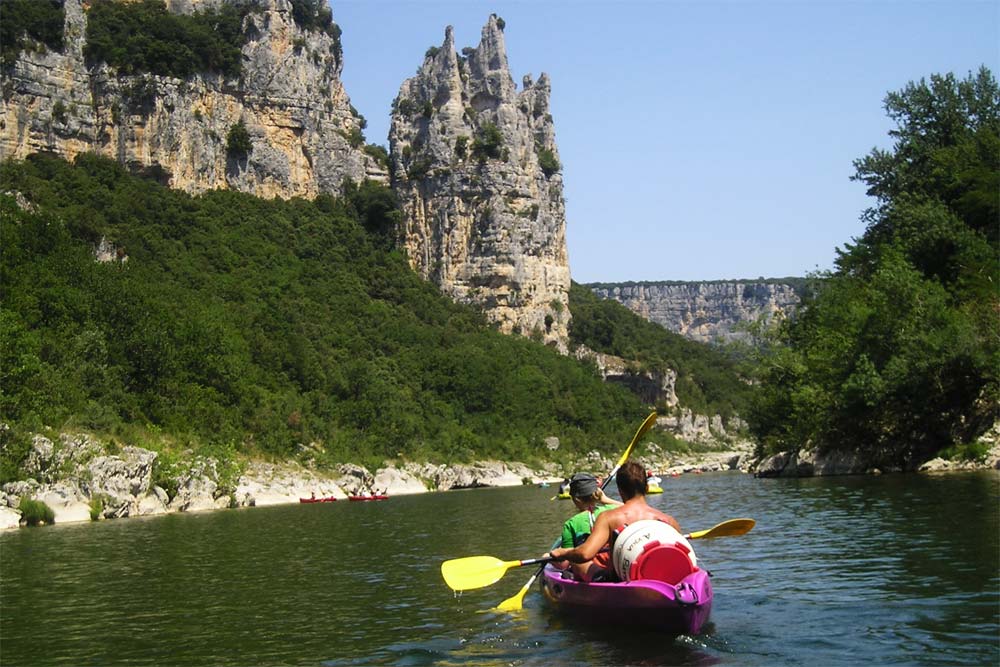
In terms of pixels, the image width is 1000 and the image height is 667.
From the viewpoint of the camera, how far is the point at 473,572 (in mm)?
14273

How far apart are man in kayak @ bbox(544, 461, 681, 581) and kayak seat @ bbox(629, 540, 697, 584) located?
0.37 m

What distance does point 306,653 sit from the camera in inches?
462

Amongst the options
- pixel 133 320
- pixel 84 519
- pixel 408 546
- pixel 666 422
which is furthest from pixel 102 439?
pixel 666 422

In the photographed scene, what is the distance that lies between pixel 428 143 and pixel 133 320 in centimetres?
5772

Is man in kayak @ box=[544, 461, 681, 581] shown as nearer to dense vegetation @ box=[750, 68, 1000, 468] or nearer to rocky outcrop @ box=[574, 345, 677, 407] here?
dense vegetation @ box=[750, 68, 1000, 468]

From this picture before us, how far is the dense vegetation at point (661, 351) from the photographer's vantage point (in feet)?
394

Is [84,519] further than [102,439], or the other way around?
[102,439]

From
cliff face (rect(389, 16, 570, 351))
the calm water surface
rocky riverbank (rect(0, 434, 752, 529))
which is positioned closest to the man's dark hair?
the calm water surface

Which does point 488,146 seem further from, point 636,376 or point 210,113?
point 636,376

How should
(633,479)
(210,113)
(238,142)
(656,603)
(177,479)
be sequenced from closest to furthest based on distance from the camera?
(656,603), (633,479), (177,479), (210,113), (238,142)

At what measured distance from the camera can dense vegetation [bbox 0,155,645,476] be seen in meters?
49.8

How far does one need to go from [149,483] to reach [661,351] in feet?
309

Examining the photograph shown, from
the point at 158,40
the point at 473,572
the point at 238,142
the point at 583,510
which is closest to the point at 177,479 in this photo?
the point at 473,572

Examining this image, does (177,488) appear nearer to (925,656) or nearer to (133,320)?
(133,320)
